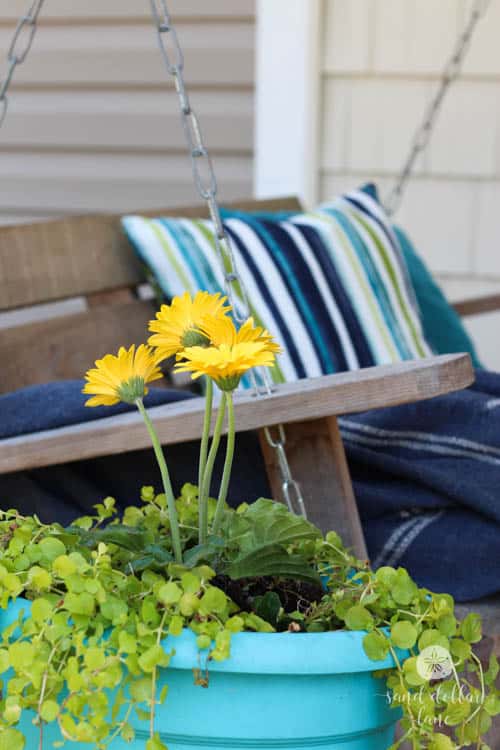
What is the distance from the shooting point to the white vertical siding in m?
2.73

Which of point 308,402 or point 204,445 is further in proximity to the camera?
point 308,402

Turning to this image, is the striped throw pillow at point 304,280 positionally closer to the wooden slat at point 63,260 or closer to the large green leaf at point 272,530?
the wooden slat at point 63,260

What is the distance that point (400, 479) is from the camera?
52.6 inches

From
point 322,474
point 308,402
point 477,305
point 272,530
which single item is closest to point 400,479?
point 322,474

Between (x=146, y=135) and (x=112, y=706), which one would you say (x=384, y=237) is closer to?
(x=146, y=135)

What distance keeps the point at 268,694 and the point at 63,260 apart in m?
1.16

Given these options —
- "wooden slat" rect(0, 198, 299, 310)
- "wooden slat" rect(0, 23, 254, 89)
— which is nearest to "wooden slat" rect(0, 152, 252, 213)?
"wooden slat" rect(0, 23, 254, 89)

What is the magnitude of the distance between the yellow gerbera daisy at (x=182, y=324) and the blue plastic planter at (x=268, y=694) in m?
0.21

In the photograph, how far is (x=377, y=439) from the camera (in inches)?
52.9

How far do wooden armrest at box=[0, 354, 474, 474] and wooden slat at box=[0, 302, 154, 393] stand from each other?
0.56m

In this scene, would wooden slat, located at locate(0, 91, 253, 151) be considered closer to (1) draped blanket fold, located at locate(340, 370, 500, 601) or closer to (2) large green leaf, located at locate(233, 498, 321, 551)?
(1) draped blanket fold, located at locate(340, 370, 500, 601)

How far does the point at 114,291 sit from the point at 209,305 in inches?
44.2

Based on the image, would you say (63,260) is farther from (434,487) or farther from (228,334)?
(228,334)

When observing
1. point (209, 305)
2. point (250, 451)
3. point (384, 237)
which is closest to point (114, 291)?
point (384, 237)
